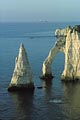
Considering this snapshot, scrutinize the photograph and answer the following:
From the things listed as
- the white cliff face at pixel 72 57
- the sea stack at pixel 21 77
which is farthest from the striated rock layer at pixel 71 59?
the sea stack at pixel 21 77

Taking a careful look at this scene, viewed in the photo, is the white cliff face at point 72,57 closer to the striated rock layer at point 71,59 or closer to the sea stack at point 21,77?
the striated rock layer at point 71,59

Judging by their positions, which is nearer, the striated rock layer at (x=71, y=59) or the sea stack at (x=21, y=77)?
the sea stack at (x=21, y=77)

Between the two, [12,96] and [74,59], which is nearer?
[12,96]

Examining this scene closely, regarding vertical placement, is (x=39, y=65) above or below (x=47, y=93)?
above

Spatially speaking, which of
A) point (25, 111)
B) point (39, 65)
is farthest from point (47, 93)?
point (39, 65)

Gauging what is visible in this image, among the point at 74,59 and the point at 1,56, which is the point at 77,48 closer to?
the point at 74,59

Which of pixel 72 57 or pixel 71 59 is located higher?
pixel 72 57

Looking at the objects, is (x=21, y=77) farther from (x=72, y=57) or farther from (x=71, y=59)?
(x=72, y=57)

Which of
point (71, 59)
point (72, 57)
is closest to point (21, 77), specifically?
point (71, 59)
